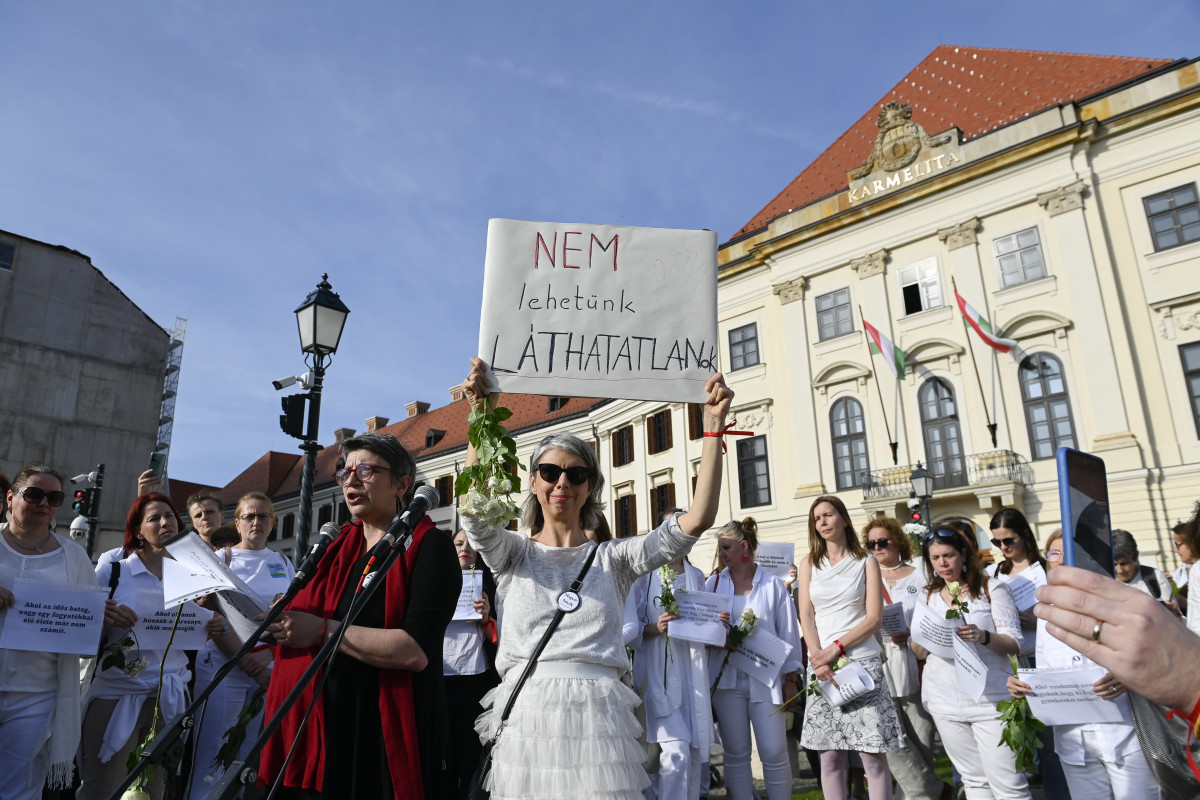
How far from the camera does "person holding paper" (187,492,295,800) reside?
14.8 feet

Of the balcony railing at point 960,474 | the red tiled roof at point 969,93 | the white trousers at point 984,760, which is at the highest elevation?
the red tiled roof at point 969,93

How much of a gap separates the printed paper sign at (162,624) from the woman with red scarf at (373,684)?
1870 millimetres

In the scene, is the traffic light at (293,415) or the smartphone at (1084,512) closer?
the smartphone at (1084,512)

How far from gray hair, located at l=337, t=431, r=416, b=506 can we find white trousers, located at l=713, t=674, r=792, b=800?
10.6 feet

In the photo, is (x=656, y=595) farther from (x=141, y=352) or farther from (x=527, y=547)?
(x=141, y=352)

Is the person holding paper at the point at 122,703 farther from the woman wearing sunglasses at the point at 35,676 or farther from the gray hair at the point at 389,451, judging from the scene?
the gray hair at the point at 389,451

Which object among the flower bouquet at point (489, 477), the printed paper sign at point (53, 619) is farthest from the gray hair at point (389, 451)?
the printed paper sign at point (53, 619)

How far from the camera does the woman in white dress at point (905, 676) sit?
5.56 meters

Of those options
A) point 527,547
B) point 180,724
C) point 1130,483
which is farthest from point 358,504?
point 1130,483

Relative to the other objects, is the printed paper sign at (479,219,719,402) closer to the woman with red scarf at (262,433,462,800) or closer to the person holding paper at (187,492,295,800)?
the woman with red scarf at (262,433,462,800)

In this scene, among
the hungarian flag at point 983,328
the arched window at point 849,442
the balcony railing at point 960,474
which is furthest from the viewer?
the arched window at point 849,442

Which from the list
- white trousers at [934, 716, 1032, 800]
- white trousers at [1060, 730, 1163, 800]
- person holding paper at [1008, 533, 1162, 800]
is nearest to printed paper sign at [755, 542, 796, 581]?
white trousers at [934, 716, 1032, 800]

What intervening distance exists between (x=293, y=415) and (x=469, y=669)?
4.69 m

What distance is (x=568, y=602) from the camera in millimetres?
2848
